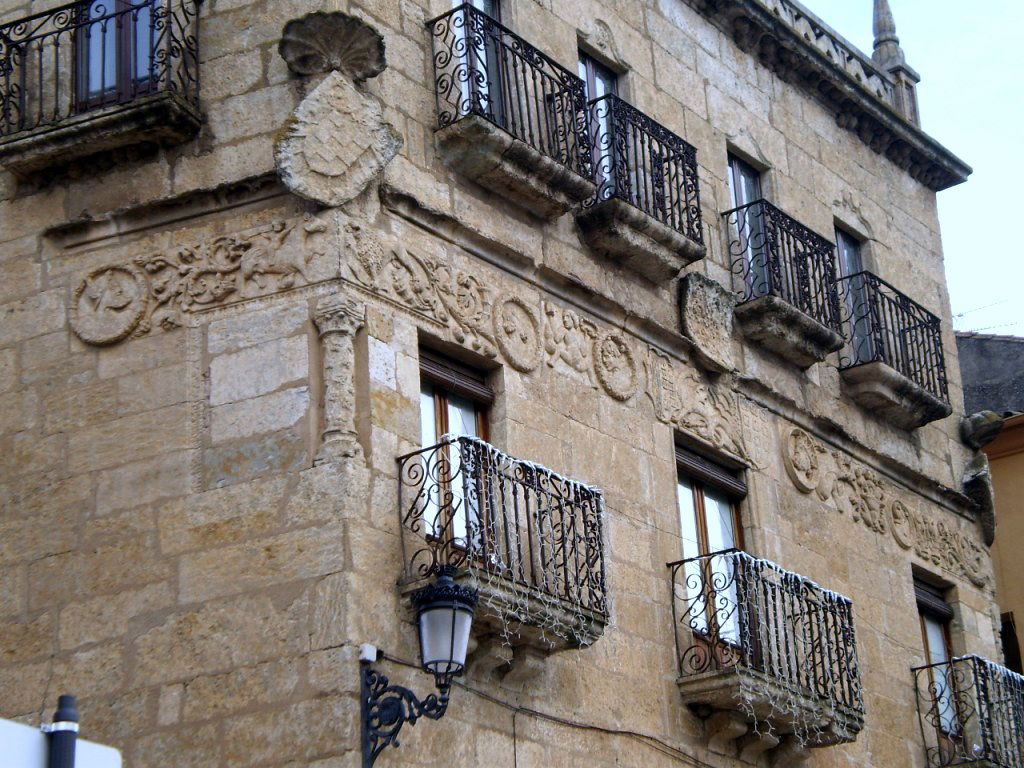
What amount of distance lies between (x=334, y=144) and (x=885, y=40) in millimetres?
8910

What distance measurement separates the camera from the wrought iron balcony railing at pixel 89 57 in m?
13.7

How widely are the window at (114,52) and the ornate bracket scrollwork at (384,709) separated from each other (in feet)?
14.0

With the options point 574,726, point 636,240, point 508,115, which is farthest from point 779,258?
point 574,726

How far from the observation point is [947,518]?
1859cm

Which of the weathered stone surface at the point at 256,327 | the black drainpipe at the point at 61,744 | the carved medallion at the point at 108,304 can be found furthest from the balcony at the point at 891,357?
the black drainpipe at the point at 61,744

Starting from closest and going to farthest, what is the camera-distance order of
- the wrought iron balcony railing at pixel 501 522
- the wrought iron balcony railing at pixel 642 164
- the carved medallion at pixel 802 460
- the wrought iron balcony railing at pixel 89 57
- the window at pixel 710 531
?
the wrought iron balcony railing at pixel 501 522 → the wrought iron balcony railing at pixel 89 57 → the window at pixel 710 531 → the wrought iron balcony railing at pixel 642 164 → the carved medallion at pixel 802 460

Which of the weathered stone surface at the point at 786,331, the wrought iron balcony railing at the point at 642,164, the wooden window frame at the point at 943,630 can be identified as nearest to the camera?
the wrought iron balcony railing at the point at 642,164

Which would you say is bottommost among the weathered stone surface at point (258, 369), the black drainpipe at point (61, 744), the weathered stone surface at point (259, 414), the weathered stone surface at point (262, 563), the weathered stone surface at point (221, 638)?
the black drainpipe at point (61, 744)

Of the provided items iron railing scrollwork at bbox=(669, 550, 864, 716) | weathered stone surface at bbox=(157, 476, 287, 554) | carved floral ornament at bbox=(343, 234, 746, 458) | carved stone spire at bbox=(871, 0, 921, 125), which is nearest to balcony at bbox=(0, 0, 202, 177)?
carved floral ornament at bbox=(343, 234, 746, 458)

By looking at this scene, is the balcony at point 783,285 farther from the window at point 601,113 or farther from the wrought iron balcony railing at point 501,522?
the wrought iron balcony railing at point 501,522

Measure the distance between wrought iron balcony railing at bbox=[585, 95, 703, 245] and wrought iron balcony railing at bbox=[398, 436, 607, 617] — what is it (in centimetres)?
255

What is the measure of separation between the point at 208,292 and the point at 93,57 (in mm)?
2027

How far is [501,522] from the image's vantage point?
12.9 meters

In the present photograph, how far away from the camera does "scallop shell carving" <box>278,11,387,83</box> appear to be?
43.3ft
